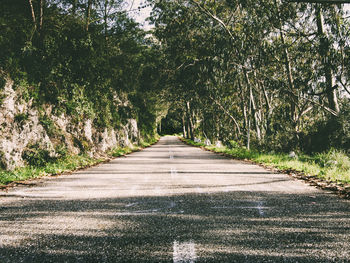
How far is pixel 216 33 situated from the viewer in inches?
744

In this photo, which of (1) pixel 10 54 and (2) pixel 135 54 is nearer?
(1) pixel 10 54

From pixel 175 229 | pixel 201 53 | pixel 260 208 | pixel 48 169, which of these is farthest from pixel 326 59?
pixel 48 169

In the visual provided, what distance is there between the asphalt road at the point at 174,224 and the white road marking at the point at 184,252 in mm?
10

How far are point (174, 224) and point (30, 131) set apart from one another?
861 cm

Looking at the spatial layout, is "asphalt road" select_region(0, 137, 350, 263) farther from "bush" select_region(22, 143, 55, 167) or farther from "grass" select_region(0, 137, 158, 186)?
"bush" select_region(22, 143, 55, 167)

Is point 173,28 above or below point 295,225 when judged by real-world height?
above

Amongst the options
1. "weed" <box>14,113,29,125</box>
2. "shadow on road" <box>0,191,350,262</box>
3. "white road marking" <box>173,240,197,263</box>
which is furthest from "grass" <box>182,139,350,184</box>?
"weed" <box>14,113,29,125</box>

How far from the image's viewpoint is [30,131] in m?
10.4

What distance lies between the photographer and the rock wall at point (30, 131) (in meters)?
9.22

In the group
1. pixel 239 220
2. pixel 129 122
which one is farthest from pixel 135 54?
pixel 239 220

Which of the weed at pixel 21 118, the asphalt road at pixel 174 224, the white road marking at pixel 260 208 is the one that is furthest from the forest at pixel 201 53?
the white road marking at pixel 260 208

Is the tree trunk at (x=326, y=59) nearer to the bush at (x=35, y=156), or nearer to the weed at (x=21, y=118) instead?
the bush at (x=35, y=156)

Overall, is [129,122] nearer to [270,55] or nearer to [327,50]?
[270,55]

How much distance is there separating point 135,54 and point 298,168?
21752 millimetres
